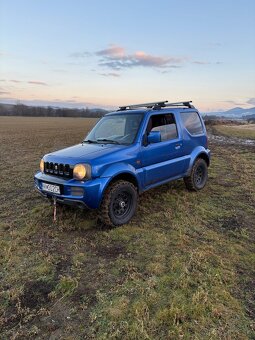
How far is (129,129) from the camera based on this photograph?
6125 mm

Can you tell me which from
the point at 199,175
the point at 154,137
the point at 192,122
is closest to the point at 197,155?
the point at 199,175

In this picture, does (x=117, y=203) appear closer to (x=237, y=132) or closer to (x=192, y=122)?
(x=192, y=122)

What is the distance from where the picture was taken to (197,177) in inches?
301

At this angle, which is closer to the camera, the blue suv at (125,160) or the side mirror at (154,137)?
the blue suv at (125,160)

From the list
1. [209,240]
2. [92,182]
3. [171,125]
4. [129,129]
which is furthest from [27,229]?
[171,125]

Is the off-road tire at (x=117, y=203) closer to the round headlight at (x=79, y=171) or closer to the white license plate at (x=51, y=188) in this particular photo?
the round headlight at (x=79, y=171)

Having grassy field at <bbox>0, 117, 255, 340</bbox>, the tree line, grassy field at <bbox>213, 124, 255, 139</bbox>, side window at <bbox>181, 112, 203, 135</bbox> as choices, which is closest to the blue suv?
side window at <bbox>181, 112, 203, 135</bbox>

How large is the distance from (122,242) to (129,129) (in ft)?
7.46

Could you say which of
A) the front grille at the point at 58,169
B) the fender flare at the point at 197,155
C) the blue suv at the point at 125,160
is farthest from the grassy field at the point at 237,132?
the front grille at the point at 58,169

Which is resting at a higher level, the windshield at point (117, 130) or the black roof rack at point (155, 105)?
the black roof rack at point (155, 105)

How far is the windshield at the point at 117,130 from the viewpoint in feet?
19.7

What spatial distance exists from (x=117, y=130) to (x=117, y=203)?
1.62 metres

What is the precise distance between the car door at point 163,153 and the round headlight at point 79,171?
1294mm

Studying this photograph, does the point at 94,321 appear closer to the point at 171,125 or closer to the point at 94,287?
the point at 94,287
